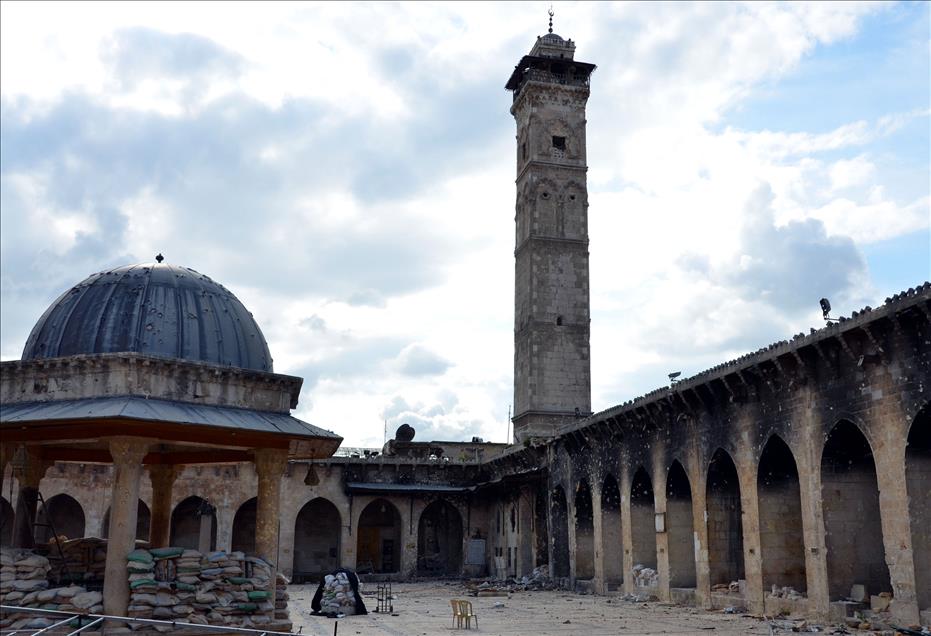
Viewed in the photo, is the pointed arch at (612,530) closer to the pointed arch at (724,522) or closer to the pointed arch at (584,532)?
the pointed arch at (584,532)

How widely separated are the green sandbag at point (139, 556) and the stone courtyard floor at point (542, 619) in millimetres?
4843

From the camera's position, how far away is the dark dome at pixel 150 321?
51.0 ft

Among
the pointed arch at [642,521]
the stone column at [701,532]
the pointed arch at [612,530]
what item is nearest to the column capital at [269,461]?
the stone column at [701,532]

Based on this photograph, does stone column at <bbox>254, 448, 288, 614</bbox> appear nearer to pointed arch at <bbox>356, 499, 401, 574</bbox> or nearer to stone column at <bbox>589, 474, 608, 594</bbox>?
stone column at <bbox>589, 474, 608, 594</bbox>

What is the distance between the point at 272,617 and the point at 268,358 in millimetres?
4899

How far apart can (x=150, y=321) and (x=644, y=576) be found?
20413mm

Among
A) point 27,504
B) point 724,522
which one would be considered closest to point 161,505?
point 27,504

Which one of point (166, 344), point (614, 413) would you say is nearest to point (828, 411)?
point (614, 413)

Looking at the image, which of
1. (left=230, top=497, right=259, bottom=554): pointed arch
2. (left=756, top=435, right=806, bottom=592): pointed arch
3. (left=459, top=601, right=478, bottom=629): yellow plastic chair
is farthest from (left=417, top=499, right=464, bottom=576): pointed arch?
(left=459, top=601, right=478, bottom=629): yellow plastic chair

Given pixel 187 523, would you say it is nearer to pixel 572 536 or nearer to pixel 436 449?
pixel 436 449

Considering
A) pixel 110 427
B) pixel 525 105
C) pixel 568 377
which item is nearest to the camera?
pixel 110 427

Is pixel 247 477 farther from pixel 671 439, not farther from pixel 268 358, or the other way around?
pixel 268 358

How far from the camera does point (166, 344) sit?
1562 cm

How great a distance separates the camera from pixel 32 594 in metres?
14.1
